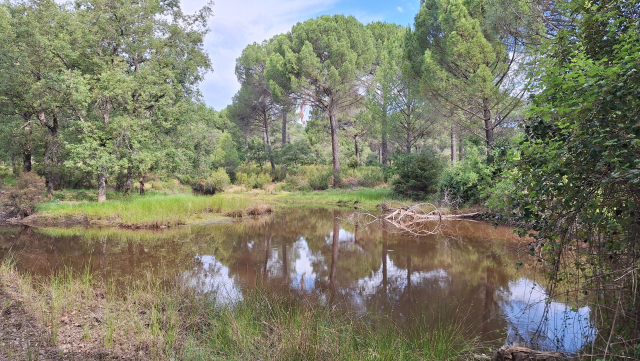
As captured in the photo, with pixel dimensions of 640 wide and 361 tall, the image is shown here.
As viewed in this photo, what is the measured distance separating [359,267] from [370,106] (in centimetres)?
1540

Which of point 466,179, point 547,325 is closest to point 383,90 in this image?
point 466,179

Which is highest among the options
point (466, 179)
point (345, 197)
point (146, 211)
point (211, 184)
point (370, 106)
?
point (370, 106)

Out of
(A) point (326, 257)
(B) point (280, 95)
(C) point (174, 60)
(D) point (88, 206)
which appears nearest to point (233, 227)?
(A) point (326, 257)

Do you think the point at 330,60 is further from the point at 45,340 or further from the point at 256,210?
the point at 45,340

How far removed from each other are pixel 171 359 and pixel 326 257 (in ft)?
16.7

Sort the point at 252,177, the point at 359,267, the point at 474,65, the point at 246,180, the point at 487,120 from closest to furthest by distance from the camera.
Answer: the point at 359,267 < the point at 474,65 < the point at 487,120 < the point at 246,180 < the point at 252,177

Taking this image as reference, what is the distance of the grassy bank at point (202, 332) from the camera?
8.98ft

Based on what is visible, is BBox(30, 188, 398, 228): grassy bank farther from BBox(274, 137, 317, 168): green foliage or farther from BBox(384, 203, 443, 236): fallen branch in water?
BBox(274, 137, 317, 168): green foliage

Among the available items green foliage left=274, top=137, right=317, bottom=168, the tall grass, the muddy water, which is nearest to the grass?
the muddy water

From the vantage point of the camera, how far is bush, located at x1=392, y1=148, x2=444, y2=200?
45.7ft

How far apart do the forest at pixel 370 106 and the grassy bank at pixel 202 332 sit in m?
1.58

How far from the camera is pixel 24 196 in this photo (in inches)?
456

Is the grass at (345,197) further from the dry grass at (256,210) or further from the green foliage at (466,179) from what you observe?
the dry grass at (256,210)

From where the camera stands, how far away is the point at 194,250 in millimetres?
7859
